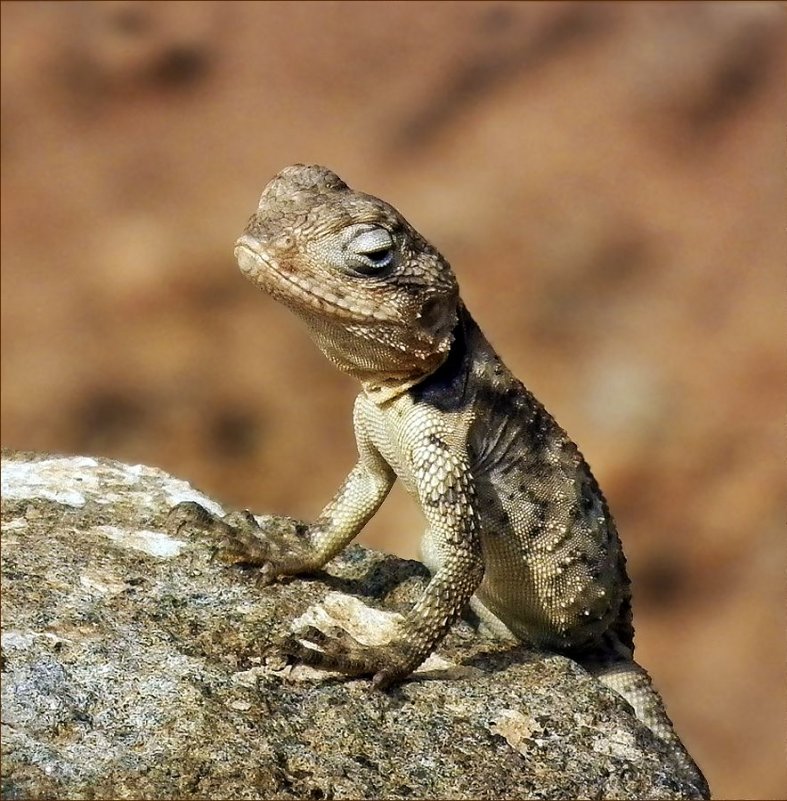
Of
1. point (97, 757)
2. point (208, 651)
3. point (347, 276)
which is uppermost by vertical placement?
point (347, 276)

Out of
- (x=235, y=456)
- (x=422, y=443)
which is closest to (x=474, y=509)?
(x=422, y=443)

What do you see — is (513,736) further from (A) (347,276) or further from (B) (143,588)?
(A) (347,276)

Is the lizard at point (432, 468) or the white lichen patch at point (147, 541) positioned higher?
the lizard at point (432, 468)

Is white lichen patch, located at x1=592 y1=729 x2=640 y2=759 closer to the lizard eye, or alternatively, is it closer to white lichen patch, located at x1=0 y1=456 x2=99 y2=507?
the lizard eye

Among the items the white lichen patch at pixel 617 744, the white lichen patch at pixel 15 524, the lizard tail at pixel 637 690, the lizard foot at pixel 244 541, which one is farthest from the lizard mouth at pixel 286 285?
the lizard tail at pixel 637 690

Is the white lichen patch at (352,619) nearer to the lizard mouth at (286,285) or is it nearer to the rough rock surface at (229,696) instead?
the rough rock surface at (229,696)

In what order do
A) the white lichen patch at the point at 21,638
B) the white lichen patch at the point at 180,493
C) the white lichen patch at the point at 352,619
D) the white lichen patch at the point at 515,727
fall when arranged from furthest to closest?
the white lichen patch at the point at 180,493 → the white lichen patch at the point at 352,619 → the white lichen patch at the point at 515,727 → the white lichen patch at the point at 21,638

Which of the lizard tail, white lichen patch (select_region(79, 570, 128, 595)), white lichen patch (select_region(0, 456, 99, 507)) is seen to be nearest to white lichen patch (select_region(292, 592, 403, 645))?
white lichen patch (select_region(79, 570, 128, 595))

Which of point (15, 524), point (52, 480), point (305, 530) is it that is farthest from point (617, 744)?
point (52, 480)
